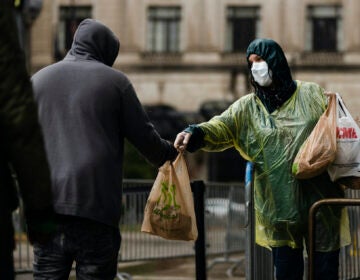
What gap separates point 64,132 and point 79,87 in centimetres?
23

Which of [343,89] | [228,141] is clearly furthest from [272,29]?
[228,141]

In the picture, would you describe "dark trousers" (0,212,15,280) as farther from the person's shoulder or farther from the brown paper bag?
the person's shoulder

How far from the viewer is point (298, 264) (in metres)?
6.45

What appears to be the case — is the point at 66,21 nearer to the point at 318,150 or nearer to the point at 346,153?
the point at 346,153

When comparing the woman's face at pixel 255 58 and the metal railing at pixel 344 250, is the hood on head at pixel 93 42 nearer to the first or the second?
the woman's face at pixel 255 58

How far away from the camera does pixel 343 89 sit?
4247cm

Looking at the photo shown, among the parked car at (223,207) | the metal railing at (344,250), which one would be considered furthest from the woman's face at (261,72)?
the parked car at (223,207)

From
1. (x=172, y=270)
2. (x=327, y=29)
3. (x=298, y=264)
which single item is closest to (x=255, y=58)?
(x=298, y=264)

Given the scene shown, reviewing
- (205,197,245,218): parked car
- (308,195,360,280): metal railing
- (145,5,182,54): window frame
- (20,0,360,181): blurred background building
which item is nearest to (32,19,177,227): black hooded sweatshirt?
(308,195,360,280): metal railing

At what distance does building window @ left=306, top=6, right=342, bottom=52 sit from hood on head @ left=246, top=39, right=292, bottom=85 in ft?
119

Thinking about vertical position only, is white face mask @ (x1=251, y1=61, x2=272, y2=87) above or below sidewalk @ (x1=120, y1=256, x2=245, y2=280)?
above

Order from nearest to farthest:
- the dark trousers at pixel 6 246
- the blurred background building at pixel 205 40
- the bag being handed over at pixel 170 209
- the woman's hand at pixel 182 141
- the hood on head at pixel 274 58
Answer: the dark trousers at pixel 6 246, the bag being handed over at pixel 170 209, the woman's hand at pixel 182 141, the hood on head at pixel 274 58, the blurred background building at pixel 205 40

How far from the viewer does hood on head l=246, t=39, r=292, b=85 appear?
648 cm

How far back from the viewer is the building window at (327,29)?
139ft
